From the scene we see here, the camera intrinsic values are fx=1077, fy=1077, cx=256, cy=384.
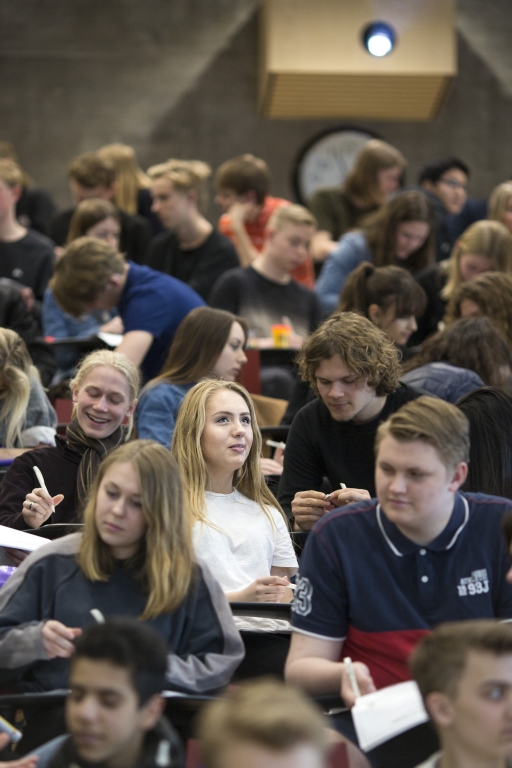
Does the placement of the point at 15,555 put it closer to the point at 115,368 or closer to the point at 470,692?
the point at 115,368

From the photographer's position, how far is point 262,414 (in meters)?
4.28

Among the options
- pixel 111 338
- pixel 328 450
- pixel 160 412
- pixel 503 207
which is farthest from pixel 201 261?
pixel 328 450

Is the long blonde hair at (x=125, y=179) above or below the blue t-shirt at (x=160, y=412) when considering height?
above

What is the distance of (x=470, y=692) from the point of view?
1.89 m

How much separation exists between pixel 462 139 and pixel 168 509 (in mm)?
7557

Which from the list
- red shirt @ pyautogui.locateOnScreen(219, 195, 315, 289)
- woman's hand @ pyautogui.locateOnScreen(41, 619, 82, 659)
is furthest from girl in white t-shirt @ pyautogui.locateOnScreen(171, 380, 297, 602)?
red shirt @ pyautogui.locateOnScreen(219, 195, 315, 289)

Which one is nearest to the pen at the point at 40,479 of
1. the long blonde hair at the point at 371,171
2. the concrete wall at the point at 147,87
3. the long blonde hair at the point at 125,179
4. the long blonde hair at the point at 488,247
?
the long blonde hair at the point at 488,247

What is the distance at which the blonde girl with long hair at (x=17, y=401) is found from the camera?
3771 mm

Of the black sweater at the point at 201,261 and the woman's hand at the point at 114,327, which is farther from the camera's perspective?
the black sweater at the point at 201,261

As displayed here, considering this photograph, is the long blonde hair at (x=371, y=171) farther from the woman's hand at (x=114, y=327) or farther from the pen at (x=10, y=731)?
the pen at (x=10, y=731)

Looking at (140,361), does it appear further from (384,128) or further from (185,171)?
(384,128)

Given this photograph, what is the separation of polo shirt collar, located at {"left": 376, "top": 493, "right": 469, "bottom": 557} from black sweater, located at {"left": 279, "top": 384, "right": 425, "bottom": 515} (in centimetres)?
93

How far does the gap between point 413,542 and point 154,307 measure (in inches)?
97.5

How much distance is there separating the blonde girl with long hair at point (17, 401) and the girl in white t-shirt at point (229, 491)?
0.90m
